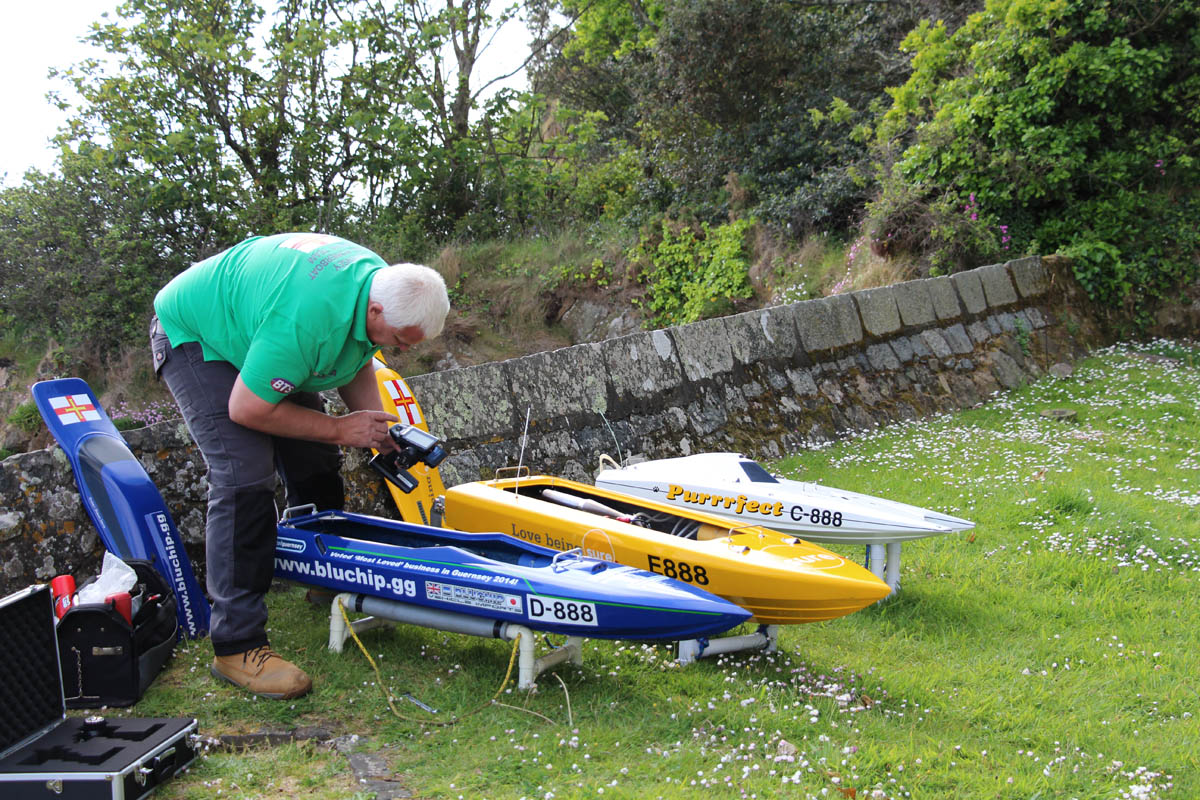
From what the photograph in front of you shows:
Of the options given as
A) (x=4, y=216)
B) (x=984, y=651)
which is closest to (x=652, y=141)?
(x=4, y=216)

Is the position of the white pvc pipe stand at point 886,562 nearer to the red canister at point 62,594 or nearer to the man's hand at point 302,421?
the man's hand at point 302,421

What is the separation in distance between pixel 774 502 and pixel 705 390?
231 cm

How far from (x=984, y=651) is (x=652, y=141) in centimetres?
1194

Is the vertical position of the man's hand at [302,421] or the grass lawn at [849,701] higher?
the man's hand at [302,421]

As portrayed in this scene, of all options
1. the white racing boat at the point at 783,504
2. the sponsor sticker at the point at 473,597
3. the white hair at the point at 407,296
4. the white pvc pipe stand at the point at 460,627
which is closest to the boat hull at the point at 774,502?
the white racing boat at the point at 783,504

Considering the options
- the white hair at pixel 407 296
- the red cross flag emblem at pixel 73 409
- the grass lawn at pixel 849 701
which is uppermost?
the white hair at pixel 407 296

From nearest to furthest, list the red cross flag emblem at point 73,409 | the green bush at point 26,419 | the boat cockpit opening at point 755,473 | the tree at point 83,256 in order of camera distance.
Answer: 1. the red cross flag emblem at point 73,409
2. the boat cockpit opening at point 755,473
3. the green bush at point 26,419
4. the tree at point 83,256

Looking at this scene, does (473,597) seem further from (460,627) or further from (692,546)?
(692,546)

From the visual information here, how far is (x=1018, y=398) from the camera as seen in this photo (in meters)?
7.81

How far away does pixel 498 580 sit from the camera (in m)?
3.21

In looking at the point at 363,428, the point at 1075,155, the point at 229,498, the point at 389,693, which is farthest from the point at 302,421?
the point at 1075,155

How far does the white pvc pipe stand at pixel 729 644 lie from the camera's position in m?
3.42

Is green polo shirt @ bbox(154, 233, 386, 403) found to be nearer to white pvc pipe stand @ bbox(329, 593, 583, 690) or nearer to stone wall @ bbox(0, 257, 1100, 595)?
white pvc pipe stand @ bbox(329, 593, 583, 690)

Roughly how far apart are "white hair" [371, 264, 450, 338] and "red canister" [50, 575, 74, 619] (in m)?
1.61
